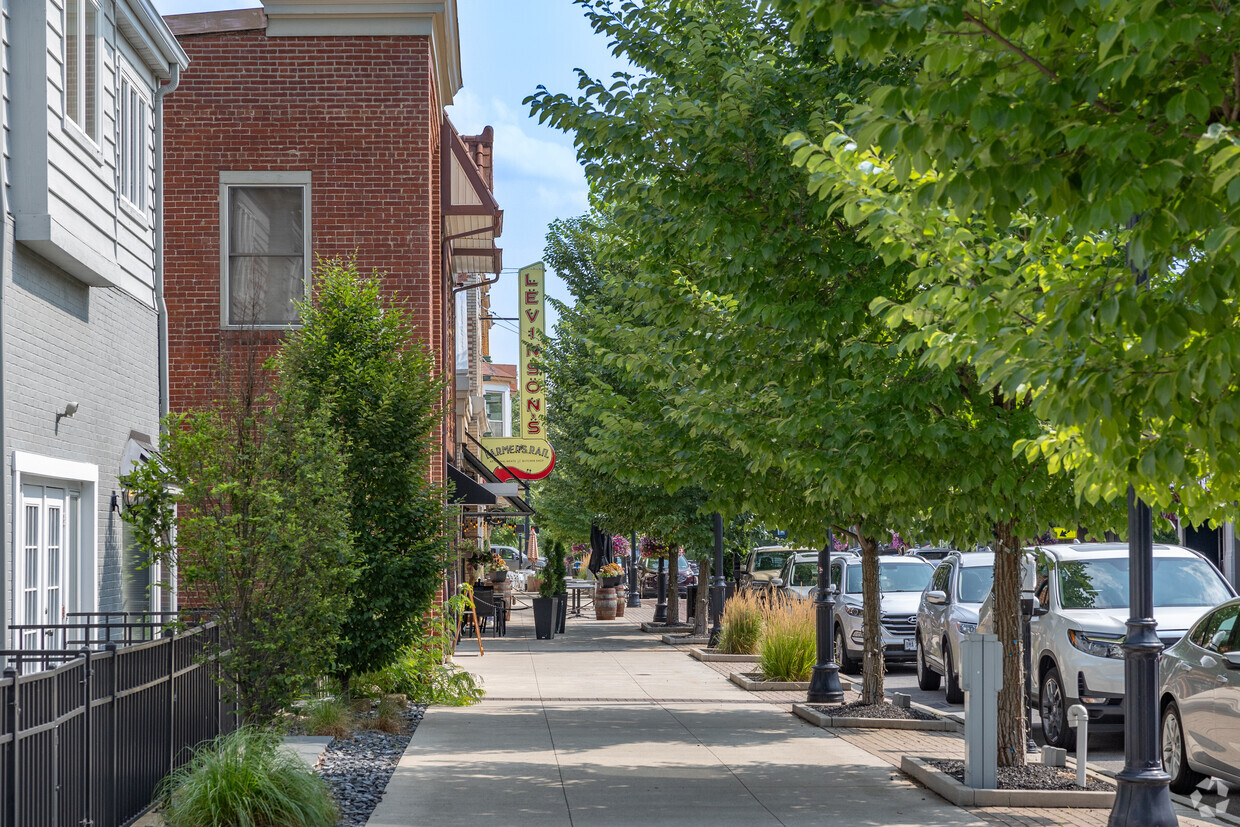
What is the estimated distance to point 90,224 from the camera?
11.4 metres

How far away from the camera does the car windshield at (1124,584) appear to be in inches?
521

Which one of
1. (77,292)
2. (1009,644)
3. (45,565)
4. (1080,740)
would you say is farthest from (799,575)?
(45,565)

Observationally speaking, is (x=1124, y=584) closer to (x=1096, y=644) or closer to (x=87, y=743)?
(x=1096, y=644)

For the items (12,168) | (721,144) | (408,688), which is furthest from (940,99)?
(408,688)

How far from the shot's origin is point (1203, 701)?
9.76m

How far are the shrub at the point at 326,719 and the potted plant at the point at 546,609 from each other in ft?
50.3

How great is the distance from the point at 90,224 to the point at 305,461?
10.7ft

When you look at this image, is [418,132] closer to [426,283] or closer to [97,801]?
[426,283]

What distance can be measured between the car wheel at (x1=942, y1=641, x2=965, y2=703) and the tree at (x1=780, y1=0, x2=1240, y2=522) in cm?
1166

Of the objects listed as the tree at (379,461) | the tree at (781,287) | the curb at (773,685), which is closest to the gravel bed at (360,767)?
the tree at (379,461)

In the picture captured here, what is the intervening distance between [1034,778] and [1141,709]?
2.59 meters

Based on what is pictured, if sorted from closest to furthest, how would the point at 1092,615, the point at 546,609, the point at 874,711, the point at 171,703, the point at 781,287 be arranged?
the point at 171,703 → the point at 781,287 → the point at 1092,615 → the point at 874,711 → the point at 546,609

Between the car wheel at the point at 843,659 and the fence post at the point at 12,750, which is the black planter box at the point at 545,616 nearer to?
the car wheel at the point at 843,659

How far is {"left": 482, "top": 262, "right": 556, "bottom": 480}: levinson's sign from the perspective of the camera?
30031mm
